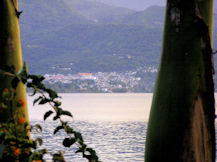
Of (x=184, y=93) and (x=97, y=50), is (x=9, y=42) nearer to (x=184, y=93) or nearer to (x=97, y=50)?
(x=184, y=93)

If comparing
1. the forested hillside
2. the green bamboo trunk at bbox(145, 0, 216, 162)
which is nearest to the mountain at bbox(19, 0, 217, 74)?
the forested hillside

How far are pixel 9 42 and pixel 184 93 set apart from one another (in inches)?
61.9

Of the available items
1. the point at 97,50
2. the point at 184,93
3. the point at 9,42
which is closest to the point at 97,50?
the point at 97,50

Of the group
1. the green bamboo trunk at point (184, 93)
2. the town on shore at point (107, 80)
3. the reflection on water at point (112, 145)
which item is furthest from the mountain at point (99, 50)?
the green bamboo trunk at point (184, 93)

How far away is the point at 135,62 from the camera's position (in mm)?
158500

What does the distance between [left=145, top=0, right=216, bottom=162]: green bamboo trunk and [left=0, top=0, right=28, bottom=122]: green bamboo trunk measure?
3.99 ft

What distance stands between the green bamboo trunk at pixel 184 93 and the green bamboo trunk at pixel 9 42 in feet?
3.99

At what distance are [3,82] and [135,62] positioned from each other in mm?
155396

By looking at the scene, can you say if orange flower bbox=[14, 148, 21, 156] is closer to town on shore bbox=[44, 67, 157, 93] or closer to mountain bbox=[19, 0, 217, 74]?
town on shore bbox=[44, 67, 157, 93]

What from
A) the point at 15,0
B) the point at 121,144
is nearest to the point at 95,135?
the point at 121,144

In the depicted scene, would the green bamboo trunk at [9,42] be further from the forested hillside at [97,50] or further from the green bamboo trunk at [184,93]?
the forested hillside at [97,50]

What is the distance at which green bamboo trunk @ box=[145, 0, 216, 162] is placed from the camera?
2.93 metres

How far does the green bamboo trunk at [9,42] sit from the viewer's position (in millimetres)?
3621

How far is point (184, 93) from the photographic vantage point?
2.98 metres
